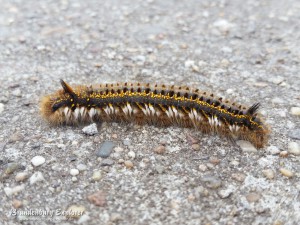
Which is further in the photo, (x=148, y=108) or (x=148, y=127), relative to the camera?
(x=148, y=127)

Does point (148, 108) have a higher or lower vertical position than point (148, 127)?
higher

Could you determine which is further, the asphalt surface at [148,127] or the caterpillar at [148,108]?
the caterpillar at [148,108]

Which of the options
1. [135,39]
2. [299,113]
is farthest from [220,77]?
[135,39]

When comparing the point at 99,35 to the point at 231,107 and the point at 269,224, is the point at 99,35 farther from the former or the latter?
the point at 269,224

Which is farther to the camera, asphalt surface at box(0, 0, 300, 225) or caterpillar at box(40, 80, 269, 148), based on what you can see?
caterpillar at box(40, 80, 269, 148)
